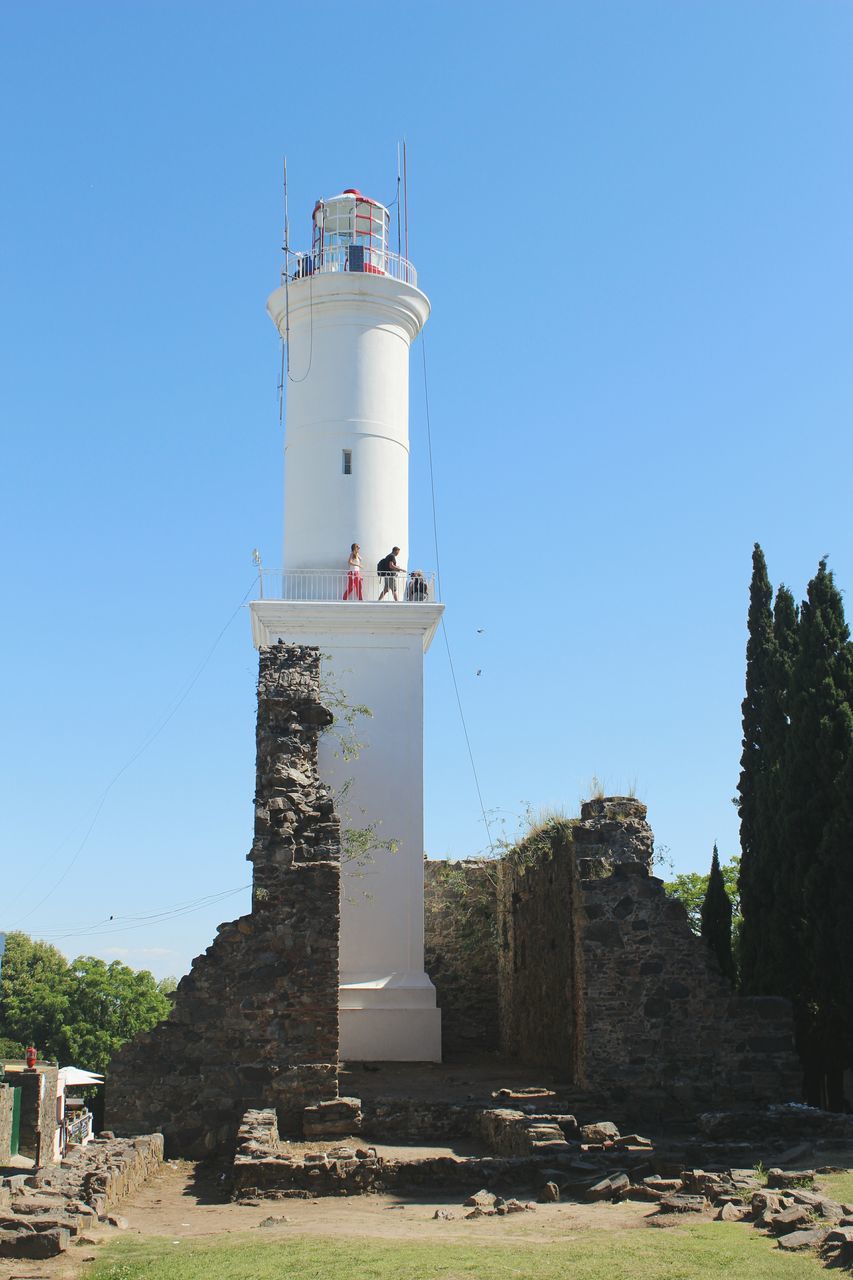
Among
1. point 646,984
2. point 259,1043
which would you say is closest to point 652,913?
point 646,984

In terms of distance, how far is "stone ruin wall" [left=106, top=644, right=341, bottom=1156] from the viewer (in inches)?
519

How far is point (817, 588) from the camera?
16.8m

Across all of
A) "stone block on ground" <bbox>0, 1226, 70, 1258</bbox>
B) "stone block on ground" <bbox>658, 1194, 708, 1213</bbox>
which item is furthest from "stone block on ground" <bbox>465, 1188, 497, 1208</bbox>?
"stone block on ground" <bbox>0, 1226, 70, 1258</bbox>

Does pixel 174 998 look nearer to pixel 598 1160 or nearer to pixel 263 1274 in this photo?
pixel 598 1160

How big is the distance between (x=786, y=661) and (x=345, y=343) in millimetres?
8212

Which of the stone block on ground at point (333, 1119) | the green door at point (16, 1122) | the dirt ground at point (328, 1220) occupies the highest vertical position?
the stone block on ground at point (333, 1119)

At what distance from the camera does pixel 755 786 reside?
19047 millimetres

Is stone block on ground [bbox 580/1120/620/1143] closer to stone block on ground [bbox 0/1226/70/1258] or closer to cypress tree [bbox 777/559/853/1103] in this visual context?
cypress tree [bbox 777/559/853/1103]

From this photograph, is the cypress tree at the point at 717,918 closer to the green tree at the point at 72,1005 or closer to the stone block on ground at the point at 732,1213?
the stone block on ground at the point at 732,1213

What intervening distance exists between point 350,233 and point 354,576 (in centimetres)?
621

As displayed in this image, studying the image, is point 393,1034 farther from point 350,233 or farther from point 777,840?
point 350,233

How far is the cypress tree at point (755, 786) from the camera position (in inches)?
665

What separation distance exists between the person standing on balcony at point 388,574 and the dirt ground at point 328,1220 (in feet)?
33.8

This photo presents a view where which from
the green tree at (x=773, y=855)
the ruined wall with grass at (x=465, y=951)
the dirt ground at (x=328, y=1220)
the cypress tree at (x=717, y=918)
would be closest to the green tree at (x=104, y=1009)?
the ruined wall with grass at (x=465, y=951)
